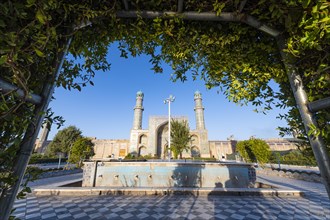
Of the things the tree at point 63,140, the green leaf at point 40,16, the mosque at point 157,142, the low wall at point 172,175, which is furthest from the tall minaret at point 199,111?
the green leaf at point 40,16

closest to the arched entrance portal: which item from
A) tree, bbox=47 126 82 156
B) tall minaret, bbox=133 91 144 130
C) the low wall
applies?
tall minaret, bbox=133 91 144 130

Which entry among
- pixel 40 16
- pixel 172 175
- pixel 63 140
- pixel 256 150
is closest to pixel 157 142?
pixel 63 140

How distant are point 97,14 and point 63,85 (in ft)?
2.78

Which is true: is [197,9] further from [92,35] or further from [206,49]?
[92,35]

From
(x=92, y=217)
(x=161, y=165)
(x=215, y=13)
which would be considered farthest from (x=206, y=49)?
(x=161, y=165)

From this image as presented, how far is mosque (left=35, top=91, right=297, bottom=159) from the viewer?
3538cm

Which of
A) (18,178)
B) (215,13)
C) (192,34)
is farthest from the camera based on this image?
(192,34)

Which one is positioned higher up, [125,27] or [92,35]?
[125,27]

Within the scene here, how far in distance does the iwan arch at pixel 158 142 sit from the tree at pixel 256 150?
14.9m

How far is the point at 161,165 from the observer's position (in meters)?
9.78

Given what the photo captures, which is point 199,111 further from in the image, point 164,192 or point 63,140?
point 164,192

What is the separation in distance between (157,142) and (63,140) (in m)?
19.9

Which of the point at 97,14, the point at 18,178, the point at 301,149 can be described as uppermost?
the point at 97,14

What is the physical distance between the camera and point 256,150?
17.8 meters
